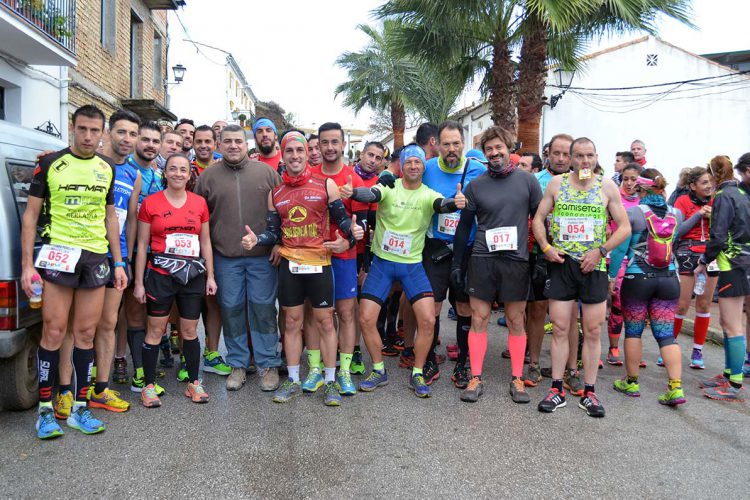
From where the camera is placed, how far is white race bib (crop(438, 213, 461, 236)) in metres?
4.91

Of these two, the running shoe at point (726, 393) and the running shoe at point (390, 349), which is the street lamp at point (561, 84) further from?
the running shoe at point (726, 393)

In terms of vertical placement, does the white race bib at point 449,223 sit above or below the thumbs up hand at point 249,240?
above

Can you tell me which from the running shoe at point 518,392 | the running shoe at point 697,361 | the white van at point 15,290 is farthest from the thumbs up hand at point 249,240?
the running shoe at point 697,361

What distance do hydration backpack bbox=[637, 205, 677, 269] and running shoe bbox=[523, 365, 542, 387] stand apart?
1.42 meters

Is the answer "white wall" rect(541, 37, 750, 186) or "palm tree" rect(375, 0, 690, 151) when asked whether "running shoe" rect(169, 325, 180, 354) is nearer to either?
"palm tree" rect(375, 0, 690, 151)

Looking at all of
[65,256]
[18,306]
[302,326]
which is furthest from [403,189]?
[18,306]

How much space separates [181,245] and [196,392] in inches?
47.7

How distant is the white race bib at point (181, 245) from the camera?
14.5 ft

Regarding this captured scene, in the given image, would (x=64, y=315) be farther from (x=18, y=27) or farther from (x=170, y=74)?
(x=170, y=74)

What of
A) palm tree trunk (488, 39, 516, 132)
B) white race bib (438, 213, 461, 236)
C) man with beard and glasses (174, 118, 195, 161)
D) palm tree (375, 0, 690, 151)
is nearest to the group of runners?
white race bib (438, 213, 461, 236)

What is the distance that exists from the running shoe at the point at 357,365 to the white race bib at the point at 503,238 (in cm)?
175

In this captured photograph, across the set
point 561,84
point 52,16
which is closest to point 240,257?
point 52,16

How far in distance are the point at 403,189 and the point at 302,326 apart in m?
1.51

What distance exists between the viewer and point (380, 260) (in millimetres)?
4777
